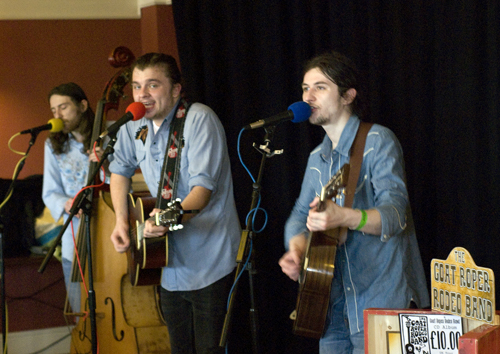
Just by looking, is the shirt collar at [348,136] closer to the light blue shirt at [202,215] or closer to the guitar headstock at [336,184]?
the guitar headstock at [336,184]

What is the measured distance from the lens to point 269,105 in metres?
3.10

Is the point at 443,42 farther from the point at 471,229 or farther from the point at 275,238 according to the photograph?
the point at 275,238

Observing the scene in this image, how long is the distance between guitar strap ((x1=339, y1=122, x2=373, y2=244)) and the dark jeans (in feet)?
2.27

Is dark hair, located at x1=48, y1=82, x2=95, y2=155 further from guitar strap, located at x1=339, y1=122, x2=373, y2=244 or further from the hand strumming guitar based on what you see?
guitar strap, located at x1=339, y1=122, x2=373, y2=244

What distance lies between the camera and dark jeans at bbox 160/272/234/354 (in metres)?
2.24

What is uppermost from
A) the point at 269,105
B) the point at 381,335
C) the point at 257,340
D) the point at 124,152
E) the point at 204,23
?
the point at 204,23

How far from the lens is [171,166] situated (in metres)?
2.31

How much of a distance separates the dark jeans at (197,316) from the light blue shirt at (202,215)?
1.7 inches

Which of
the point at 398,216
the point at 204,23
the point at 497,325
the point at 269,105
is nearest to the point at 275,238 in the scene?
the point at 269,105

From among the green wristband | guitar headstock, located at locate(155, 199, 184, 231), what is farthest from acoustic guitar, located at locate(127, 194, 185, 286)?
the green wristband

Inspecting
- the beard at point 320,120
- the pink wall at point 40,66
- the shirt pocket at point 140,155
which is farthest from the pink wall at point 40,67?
the beard at point 320,120

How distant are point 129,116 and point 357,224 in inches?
40.7

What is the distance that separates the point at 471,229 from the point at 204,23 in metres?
1.83

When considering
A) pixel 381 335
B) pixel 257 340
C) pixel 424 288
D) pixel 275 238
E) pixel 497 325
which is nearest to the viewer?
pixel 497 325
